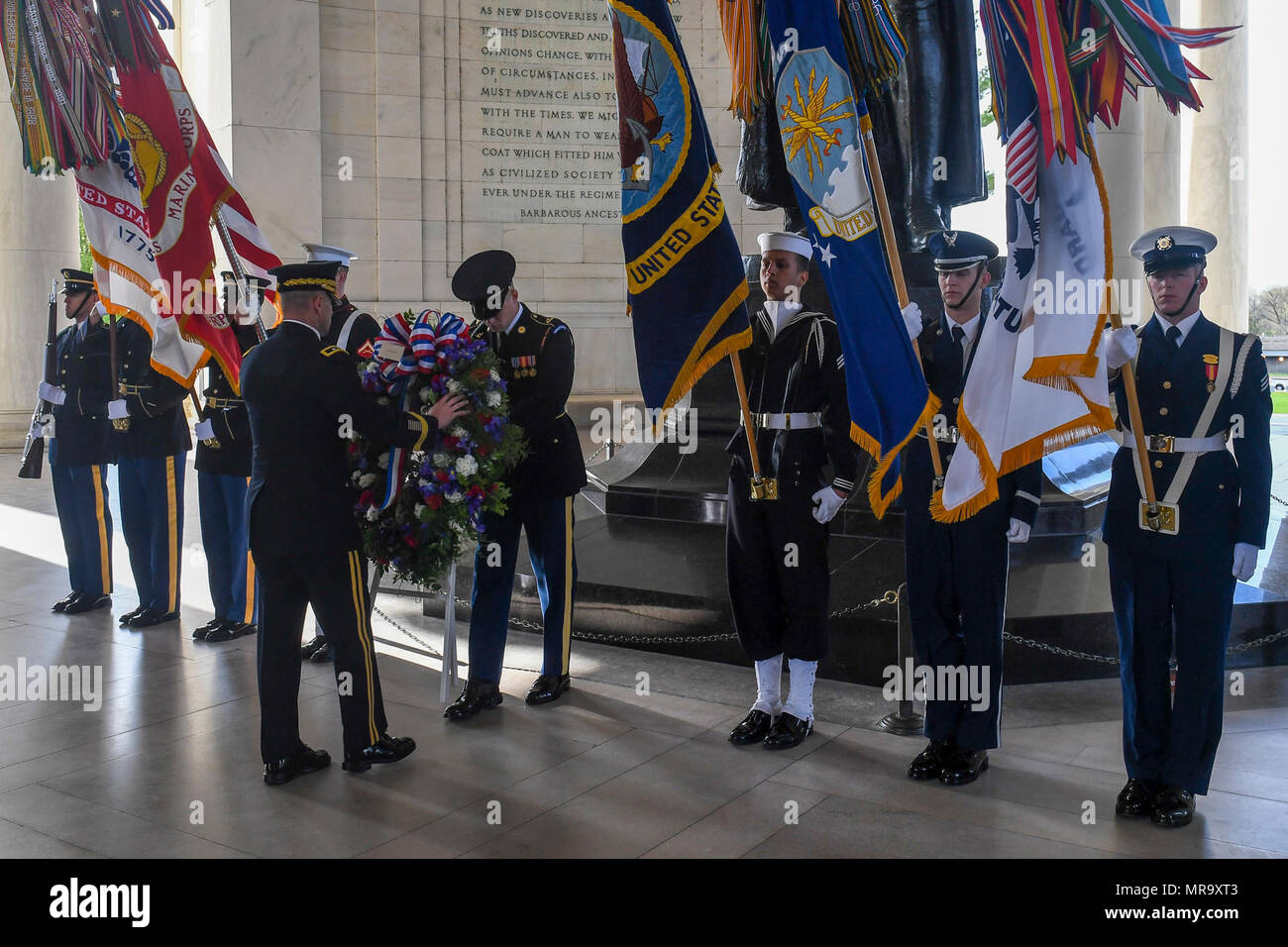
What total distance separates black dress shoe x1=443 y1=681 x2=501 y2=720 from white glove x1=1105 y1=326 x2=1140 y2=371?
10.2 ft

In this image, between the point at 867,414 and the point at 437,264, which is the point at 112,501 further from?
the point at 867,414

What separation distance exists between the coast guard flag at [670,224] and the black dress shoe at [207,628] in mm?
3425

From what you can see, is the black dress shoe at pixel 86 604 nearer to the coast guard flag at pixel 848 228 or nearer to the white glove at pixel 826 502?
the white glove at pixel 826 502

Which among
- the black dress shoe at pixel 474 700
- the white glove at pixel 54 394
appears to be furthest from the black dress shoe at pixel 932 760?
the white glove at pixel 54 394

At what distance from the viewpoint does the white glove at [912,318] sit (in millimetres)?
4449

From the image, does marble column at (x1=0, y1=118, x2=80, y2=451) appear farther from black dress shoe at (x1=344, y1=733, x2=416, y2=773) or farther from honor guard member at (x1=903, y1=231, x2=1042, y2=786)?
honor guard member at (x1=903, y1=231, x2=1042, y2=786)

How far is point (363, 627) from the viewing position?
470 centimetres

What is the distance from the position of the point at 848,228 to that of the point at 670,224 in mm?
829

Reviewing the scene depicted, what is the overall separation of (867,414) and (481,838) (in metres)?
2.12

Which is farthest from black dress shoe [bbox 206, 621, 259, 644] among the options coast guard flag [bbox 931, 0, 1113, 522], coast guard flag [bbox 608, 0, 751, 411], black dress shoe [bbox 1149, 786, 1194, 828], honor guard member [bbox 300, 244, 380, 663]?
black dress shoe [bbox 1149, 786, 1194, 828]

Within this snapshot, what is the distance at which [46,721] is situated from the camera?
5.36 metres

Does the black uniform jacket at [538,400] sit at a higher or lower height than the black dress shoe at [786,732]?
higher

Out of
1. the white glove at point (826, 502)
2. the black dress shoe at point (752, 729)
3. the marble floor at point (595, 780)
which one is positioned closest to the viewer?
the marble floor at point (595, 780)
